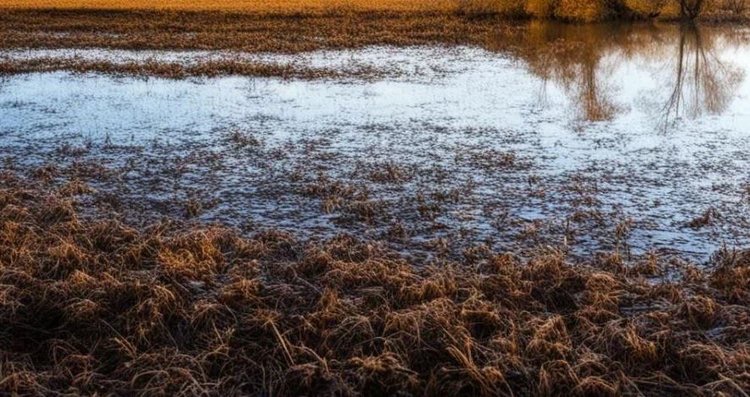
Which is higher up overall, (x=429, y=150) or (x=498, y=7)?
(x=498, y=7)

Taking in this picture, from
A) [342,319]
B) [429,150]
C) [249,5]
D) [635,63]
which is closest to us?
[342,319]

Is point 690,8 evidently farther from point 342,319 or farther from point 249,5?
point 342,319

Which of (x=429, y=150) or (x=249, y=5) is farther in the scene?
(x=249, y=5)

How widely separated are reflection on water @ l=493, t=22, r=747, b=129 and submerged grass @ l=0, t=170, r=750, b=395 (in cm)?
1098

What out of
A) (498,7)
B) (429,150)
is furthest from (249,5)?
(429,150)

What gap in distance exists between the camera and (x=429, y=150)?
614 inches

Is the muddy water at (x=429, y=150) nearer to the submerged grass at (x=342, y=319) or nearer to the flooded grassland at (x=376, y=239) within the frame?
the flooded grassland at (x=376, y=239)

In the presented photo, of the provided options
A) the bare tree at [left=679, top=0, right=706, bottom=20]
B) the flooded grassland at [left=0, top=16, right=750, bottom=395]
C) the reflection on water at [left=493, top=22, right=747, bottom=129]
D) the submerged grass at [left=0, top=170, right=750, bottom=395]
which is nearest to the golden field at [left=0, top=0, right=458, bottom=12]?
the reflection on water at [left=493, top=22, right=747, bottom=129]

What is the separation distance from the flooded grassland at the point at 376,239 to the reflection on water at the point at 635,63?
0.35 meters

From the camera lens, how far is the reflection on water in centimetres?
2047

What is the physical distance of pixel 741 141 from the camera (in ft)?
53.7

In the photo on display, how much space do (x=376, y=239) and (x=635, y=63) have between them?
21.0 m

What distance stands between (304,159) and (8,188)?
5.72m

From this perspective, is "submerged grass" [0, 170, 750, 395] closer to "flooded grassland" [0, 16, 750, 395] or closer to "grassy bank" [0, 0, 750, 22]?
"flooded grassland" [0, 16, 750, 395]
